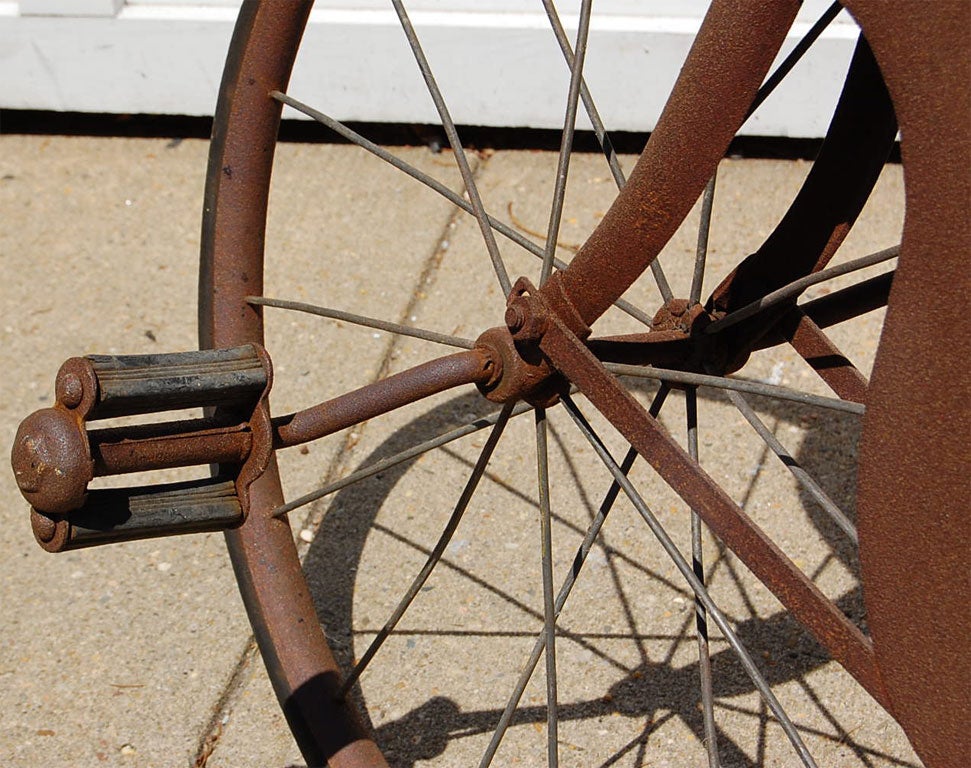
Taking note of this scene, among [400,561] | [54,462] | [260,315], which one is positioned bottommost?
[54,462]

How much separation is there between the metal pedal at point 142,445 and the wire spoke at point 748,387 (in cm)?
41

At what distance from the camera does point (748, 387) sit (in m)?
1.26

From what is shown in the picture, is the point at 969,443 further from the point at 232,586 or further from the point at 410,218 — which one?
the point at 410,218

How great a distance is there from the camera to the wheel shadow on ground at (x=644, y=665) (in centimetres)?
180

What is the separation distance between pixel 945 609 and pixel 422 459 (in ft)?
4.48

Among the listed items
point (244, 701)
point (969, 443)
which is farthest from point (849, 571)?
point (969, 443)

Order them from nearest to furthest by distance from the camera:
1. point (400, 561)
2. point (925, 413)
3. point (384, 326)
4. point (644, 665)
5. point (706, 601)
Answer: point (925, 413) → point (706, 601) → point (384, 326) → point (644, 665) → point (400, 561)

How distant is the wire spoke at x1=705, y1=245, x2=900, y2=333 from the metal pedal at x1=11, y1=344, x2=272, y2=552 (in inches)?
21.7

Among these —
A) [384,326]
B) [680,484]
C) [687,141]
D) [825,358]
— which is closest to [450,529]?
[384,326]

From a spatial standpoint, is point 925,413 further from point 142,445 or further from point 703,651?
point 142,445

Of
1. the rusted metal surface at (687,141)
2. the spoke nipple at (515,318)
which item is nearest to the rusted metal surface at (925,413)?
the rusted metal surface at (687,141)

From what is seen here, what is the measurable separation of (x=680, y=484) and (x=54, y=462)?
24.5 inches

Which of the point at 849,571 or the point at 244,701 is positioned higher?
the point at 244,701

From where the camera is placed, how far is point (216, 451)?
1.32 m
